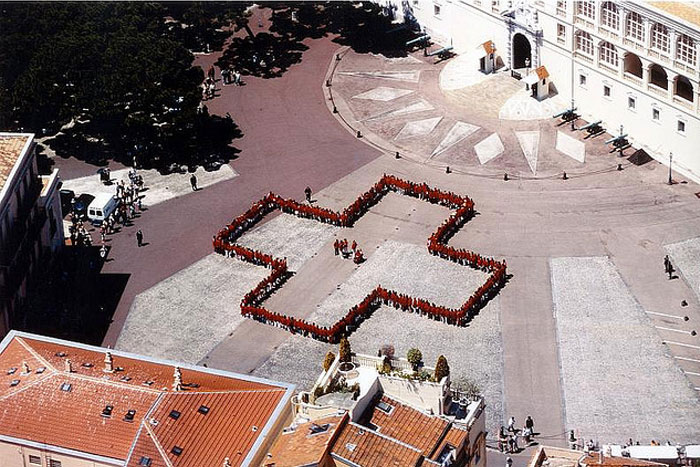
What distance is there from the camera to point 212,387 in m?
111

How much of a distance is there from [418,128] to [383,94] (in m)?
9.97

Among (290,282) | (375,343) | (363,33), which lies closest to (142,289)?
(290,282)

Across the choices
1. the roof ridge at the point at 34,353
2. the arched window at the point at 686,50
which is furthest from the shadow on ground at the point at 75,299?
the arched window at the point at 686,50

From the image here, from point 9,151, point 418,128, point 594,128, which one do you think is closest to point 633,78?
point 594,128

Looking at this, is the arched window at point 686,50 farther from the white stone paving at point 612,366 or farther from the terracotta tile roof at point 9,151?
the terracotta tile roof at point 9,151

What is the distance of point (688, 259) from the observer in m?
150

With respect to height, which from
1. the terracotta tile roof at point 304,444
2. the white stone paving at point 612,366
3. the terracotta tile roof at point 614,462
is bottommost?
the white stone paving at point 612,366

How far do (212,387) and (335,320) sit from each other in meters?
35.2

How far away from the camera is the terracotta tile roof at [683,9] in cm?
15662

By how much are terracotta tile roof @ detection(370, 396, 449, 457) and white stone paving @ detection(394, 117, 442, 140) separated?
2760 inches

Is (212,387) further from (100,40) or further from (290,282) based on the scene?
(100,40)

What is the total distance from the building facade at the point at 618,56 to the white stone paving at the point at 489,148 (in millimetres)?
10146

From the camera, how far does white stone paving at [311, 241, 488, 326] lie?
14738 cm

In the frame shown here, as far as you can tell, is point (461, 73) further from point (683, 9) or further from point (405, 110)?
point (683, 9)
